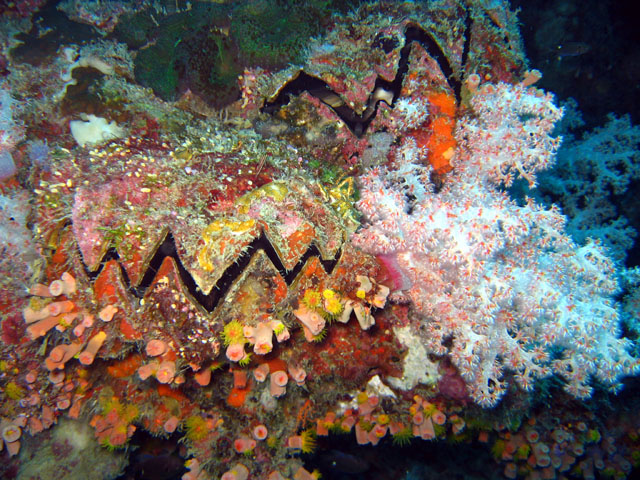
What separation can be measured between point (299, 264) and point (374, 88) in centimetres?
247

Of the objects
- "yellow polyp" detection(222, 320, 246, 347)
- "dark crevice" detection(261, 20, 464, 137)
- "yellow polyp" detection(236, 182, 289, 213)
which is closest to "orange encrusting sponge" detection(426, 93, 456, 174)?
"dark crevice" detection(261, 20, 464, 137)

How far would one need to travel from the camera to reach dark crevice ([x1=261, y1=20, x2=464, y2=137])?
3.71 meters

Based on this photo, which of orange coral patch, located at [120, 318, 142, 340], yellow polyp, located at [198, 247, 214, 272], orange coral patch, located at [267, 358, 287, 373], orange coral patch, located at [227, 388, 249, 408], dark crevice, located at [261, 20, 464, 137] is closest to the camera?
yellow polyp, located at [198, 247, 214, 272]

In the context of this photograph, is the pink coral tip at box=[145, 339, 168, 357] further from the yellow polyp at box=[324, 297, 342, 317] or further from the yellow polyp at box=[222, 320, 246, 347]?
the yellow polyp at box=[324, 297, 342, 317]

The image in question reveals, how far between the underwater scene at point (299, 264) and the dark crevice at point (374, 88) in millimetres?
27

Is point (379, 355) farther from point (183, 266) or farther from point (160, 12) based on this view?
point (160, 12)

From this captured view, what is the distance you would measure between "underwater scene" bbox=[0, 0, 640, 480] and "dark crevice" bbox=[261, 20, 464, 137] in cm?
3

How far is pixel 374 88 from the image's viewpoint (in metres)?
3.75

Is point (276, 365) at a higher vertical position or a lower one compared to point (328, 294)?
lower

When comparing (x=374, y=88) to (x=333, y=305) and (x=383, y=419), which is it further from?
(x=383, y=419)

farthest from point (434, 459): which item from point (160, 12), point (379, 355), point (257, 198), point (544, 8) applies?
point (544, 8)

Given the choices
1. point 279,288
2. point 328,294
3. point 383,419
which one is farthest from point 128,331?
point 383,419

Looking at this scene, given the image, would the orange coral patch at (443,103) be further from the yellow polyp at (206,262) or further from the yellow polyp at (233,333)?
the yellow polyp at (233,333)

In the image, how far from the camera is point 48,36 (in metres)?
4.56
